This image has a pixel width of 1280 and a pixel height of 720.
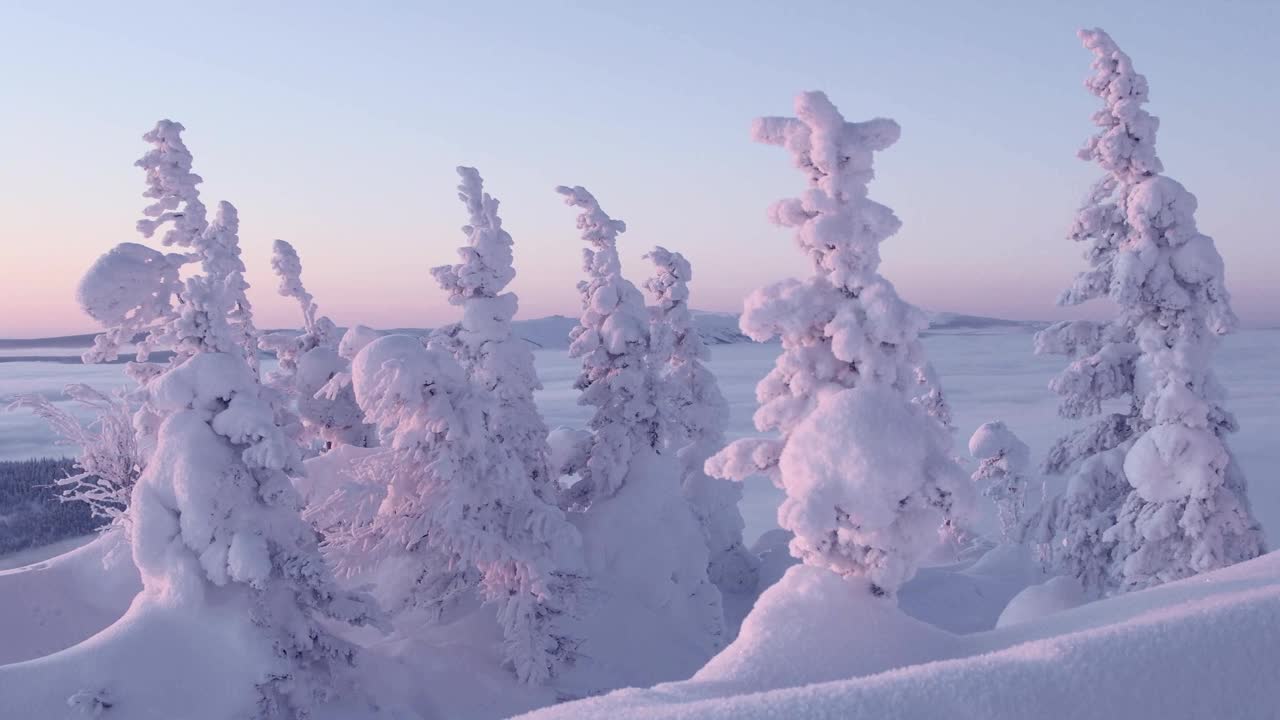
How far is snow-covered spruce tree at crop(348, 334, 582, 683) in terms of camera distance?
18.1m

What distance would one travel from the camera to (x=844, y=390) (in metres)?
9.52

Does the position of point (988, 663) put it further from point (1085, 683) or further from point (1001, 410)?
point (1001, 410)

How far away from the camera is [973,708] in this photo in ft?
18.8

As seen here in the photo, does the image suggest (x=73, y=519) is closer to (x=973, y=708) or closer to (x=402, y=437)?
(x=402, y=437)

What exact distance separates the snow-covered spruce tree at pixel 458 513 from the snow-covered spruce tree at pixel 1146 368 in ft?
34.9

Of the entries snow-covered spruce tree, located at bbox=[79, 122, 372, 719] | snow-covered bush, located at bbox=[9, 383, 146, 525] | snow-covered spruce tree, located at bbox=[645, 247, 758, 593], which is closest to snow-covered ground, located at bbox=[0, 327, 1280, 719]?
snow-covered spruce tree, located at bbox=[79, 122, 372, 719]

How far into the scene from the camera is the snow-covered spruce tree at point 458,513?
1811 cm

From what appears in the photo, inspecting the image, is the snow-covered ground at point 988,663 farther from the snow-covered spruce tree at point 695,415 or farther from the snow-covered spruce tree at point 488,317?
the snow-covered spruce tree at point 695,415

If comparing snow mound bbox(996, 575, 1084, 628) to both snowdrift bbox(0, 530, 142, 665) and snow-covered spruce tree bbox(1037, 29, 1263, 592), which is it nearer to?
snow-covered spruce tree bbox(1037, 29, 1263, 592)

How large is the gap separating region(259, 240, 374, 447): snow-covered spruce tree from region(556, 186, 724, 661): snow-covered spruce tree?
598cm

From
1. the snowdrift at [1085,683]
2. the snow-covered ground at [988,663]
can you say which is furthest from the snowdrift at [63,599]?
the snowdrift at [1085,683]

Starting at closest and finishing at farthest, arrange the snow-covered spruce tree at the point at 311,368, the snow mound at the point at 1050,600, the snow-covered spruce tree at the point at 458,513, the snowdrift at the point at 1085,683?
the snowdrift at the point at 1085,683
the snow mound at the point at 1050,600
the snow-covered spruce tree at the point at 458,513
the snow-covered spruce tree at the point at 311,368

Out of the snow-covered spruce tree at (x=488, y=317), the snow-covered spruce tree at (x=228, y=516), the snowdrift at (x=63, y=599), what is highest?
the snow-covered spruce tree at (x=488, y=317)

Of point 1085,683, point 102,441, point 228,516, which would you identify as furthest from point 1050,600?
point 102,441
